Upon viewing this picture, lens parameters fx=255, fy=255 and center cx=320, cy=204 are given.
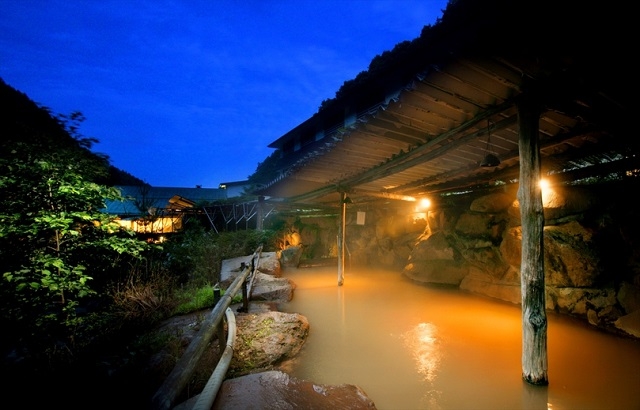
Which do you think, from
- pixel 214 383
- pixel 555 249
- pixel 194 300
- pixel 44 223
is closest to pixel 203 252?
pixel 194 300

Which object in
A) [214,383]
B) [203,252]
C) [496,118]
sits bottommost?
[214,383]

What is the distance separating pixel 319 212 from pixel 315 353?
543 inches

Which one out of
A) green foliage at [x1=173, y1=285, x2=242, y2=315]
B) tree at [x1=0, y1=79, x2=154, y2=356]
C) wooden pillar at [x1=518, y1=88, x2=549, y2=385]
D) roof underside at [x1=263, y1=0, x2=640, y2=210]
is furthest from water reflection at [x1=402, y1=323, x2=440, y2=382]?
tree at [x1=0, y1=79, x2=154, y2=356]

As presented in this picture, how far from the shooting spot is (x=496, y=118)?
A: 167 inches

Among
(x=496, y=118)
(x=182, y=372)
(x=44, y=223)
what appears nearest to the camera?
(x=182, y=372)

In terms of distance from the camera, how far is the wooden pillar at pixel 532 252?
3506 mm

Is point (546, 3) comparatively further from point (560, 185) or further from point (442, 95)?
point (560, 185)

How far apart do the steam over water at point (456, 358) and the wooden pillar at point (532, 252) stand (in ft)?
1.56

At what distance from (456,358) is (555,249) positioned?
4423mm

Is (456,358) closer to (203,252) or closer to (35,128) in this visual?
(35,128)

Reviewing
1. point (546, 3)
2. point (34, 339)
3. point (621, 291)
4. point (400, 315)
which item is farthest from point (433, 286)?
point (34, 339)

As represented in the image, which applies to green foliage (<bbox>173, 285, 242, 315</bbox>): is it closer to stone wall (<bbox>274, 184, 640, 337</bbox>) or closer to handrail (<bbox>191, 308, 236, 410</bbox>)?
handrail (<bbox>191, 308, 236, 410</bbox>)

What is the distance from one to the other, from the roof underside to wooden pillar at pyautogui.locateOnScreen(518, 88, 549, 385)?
12.5 inches

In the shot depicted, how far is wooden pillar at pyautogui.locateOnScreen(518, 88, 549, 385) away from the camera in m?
3.51
